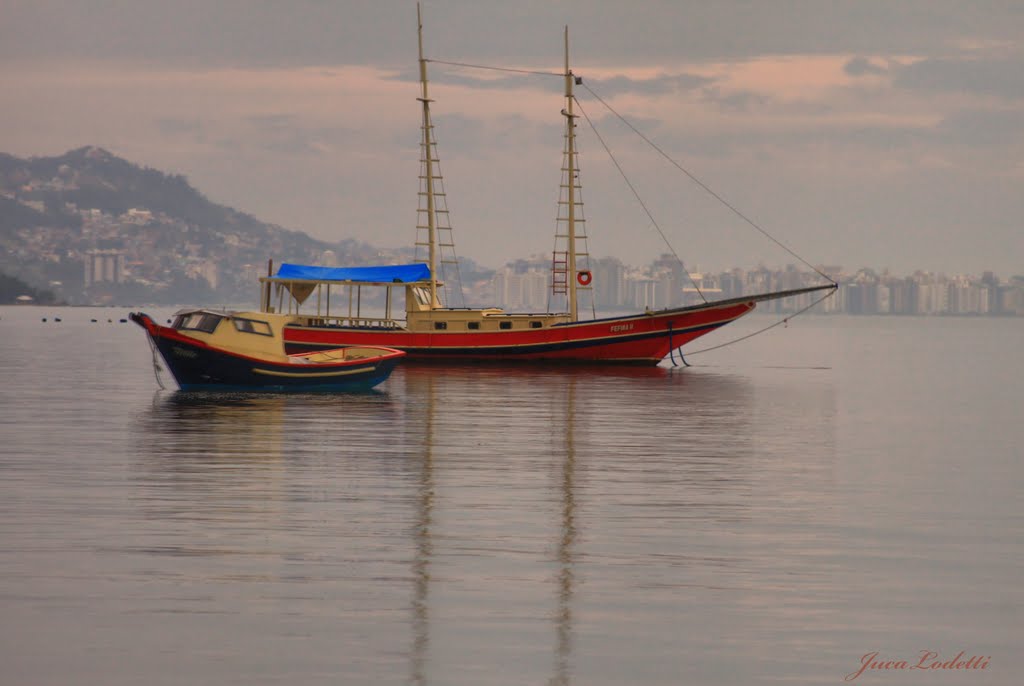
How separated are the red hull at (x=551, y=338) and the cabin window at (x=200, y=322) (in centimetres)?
2199

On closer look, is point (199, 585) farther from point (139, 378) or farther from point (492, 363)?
point (492, 363)

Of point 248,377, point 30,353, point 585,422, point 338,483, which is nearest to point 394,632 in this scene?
point 338,483

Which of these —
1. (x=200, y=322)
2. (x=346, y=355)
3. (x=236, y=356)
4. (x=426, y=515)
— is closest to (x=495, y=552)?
(x=426, y=515)

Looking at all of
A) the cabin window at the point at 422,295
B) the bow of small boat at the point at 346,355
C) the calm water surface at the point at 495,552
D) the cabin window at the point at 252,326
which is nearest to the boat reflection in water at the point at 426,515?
the calm water surface at the point at 495,552

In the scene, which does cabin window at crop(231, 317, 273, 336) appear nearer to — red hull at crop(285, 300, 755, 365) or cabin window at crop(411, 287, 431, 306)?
red hull at crop(285, 300, 755, 365)

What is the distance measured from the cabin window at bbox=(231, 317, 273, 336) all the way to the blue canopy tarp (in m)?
23.7

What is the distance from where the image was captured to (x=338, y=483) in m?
23.4

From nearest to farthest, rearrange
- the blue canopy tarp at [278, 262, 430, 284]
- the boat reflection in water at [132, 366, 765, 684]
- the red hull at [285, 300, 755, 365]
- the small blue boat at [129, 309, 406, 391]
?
the boat reflection in water at [132, 366, 765, 684] → the small blue boat at [129, 309, 406, 391] → the red hull at [285, 300, 755, 365] → the blue canopy tarp at [278, 262, 430, 284]

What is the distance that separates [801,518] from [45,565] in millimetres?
10747

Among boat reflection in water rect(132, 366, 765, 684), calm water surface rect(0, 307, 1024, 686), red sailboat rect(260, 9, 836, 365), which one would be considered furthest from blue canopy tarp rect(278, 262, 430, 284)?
calm water surface rect(0, 307, 1024, 686)

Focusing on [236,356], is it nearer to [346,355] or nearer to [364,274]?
[346,355]

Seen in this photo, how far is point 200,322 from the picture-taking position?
45312mm

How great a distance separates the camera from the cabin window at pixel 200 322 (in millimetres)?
45062

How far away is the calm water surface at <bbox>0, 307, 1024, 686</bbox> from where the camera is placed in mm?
11914
